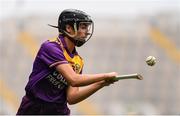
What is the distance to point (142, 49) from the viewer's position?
168 feet

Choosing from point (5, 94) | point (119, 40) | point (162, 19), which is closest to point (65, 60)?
point (5, 94)

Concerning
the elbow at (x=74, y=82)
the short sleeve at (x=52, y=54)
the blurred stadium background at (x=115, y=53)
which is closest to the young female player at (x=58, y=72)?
the short sleeve at (x=52, y=54)

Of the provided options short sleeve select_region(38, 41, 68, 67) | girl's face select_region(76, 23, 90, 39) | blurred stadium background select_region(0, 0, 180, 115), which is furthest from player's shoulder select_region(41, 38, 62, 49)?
blurred stadium background select_region(0, 0, 180, 115)

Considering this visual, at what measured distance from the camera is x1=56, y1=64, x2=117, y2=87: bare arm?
6.43m

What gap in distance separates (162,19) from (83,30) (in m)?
35.5

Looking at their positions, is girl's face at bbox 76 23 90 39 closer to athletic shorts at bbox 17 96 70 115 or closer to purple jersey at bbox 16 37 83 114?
purple jersey at bbox 16 37 83 114

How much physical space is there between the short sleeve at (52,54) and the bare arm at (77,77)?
0.20ft

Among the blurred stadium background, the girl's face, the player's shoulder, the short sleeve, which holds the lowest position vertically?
the blurred stadium background

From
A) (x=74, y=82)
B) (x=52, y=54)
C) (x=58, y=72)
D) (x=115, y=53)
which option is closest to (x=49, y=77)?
(x=58, y=72)

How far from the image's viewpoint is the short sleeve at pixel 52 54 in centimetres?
679

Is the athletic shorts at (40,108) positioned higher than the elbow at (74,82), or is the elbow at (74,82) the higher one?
the elbow at (74,82)

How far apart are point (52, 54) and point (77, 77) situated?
14.1 inches

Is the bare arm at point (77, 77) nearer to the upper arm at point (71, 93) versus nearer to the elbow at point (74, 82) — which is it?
the elbow at point (74, 82)

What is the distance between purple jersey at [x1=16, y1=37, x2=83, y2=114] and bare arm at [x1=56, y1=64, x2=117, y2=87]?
12 centimetres
